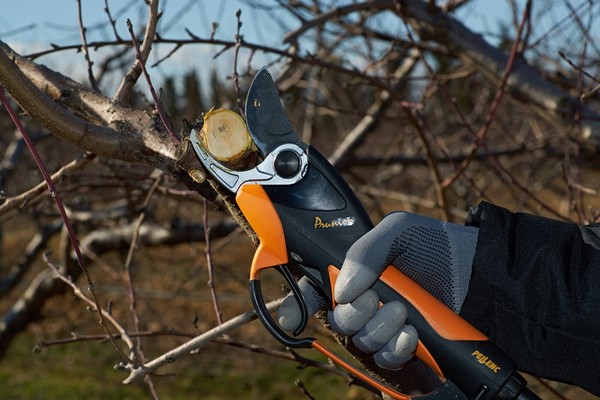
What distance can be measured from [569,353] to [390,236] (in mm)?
471

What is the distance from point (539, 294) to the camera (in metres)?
1.52

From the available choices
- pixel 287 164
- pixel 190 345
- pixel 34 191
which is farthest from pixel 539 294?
pixel 34 191

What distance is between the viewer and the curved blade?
150 centimetres

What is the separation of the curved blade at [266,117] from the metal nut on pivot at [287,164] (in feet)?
0.10

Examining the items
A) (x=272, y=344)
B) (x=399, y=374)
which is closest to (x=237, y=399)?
(x=272, y=344)

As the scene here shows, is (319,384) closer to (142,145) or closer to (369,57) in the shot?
(369,57)

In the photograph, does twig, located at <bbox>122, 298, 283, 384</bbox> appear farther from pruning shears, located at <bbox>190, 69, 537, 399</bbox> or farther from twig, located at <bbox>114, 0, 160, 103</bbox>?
twig, located at <bbox>114, 0, 160, 103</bbox>

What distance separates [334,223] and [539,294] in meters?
0.47

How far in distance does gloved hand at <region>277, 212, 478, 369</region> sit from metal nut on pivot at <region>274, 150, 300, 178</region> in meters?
0.20

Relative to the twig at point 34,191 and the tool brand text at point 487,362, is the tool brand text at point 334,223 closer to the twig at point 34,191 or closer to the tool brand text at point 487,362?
the tool brand text at point 487,362

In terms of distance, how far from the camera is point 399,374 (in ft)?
5.46

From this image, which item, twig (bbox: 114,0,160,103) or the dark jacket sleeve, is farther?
twig (bbox: 114,0,160,103)

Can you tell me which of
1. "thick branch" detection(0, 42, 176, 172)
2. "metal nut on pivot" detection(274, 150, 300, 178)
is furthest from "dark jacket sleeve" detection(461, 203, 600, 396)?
"thick branch" detection(0, 42, 176, 172)

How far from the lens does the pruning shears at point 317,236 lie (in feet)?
4.78
